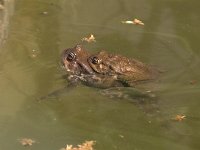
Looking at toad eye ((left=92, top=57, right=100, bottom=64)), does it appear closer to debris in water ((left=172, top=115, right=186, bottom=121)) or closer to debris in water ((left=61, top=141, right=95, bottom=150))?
debris in water ((left=172, top=115, right=186, bottom=121))

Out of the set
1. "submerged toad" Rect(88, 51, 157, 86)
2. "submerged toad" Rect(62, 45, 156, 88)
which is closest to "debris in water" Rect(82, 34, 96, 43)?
Result: "submerged toad" Rect(62, 45, 156, 88)

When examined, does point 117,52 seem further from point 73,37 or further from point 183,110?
point 183,110

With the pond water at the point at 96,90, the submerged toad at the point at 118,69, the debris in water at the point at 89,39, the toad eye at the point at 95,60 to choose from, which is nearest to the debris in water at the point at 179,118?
the pond water at the point at 96,90

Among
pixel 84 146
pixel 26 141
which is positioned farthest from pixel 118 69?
pixel 26 141

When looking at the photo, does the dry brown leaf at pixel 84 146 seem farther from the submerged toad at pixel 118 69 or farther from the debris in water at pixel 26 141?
the submerged toad at pixel 118 69

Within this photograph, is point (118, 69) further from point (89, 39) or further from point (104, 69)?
point (89, 39)

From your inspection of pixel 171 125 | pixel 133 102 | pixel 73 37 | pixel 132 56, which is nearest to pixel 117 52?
pixel 132 56
